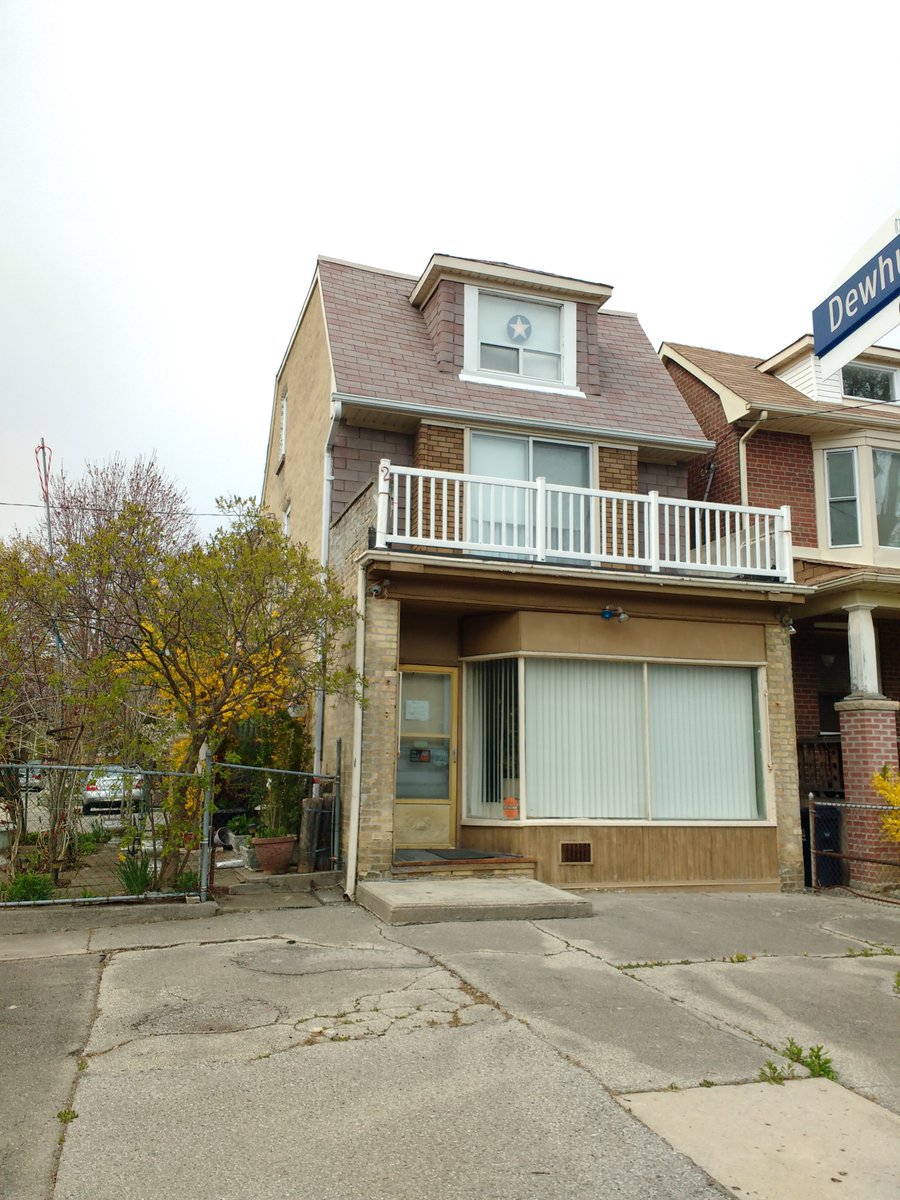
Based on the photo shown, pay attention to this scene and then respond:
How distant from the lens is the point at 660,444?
13727 mm

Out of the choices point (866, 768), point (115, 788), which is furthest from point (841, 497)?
point (115, 788)

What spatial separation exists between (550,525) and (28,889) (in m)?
7.30

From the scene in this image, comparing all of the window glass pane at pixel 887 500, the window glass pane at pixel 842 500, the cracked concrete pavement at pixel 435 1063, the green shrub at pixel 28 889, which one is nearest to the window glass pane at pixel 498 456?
the window glass pane at pixel 842 500

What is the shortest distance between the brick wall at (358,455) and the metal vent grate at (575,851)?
17.1 feet

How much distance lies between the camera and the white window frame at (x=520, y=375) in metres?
13.9

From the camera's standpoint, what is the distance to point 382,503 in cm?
1038

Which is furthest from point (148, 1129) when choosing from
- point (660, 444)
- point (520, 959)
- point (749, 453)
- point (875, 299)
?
point (749, 453)

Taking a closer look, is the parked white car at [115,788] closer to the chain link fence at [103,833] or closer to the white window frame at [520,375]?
the chain link fence at [103,833]

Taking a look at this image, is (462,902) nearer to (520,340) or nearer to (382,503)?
(382,503)

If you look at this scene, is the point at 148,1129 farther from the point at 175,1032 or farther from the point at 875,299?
the point at 875,299

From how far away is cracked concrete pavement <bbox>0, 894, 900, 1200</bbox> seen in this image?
12.1 ft

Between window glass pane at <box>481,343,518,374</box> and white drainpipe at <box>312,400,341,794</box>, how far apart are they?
264cm

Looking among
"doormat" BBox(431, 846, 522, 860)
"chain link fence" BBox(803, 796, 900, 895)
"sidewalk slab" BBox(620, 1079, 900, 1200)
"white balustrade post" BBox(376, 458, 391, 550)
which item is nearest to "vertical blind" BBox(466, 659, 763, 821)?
"doormat" BBox(431, 846, 522, 860)

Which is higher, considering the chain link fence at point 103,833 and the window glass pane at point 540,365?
the window glass pane at point 540,365
